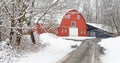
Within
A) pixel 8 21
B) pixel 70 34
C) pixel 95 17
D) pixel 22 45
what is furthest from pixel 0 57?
pixel 95 17

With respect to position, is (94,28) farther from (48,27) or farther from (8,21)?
(8,21)

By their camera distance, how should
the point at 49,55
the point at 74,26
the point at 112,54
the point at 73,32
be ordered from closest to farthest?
the point at 49,55 → the point at 112,54 → the point at 73,32 → the point at 74,26

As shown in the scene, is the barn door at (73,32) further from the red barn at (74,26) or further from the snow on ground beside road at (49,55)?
the snow on ground beside road at (49,55)

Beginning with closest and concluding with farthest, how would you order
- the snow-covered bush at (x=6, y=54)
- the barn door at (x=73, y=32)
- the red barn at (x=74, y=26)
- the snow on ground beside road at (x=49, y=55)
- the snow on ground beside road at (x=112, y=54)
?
the snow-covered bush at (x=6, y=54) → the snow on ground beside road at (x=49, y=55) → the snow on ground beside road at (x=112, y=54) → the red barn at (x=74, y=26) → the barn door at (x=73, y=32)

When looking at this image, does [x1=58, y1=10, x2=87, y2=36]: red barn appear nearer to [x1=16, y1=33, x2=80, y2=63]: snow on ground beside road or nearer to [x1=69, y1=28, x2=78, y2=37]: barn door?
[x1=69, y1=28, x2=78, y2=37]: barn door

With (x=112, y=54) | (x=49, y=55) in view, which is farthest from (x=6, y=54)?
(x=112, y=54)

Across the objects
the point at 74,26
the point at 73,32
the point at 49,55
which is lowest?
the point at 73,32

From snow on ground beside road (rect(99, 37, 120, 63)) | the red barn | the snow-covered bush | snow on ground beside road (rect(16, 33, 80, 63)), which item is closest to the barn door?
the red barn

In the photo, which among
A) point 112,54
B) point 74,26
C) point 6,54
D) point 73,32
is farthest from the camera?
point 74,26

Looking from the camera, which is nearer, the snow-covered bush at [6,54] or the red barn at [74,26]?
the snow-covered bush at [6,54]

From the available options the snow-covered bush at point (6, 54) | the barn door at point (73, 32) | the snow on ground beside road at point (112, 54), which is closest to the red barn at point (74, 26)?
the barn door at point (73, 32)

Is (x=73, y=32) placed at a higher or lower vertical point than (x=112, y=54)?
lower

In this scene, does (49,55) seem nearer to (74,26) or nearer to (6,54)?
(6,54)

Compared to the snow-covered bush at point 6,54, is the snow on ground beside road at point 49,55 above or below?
below
